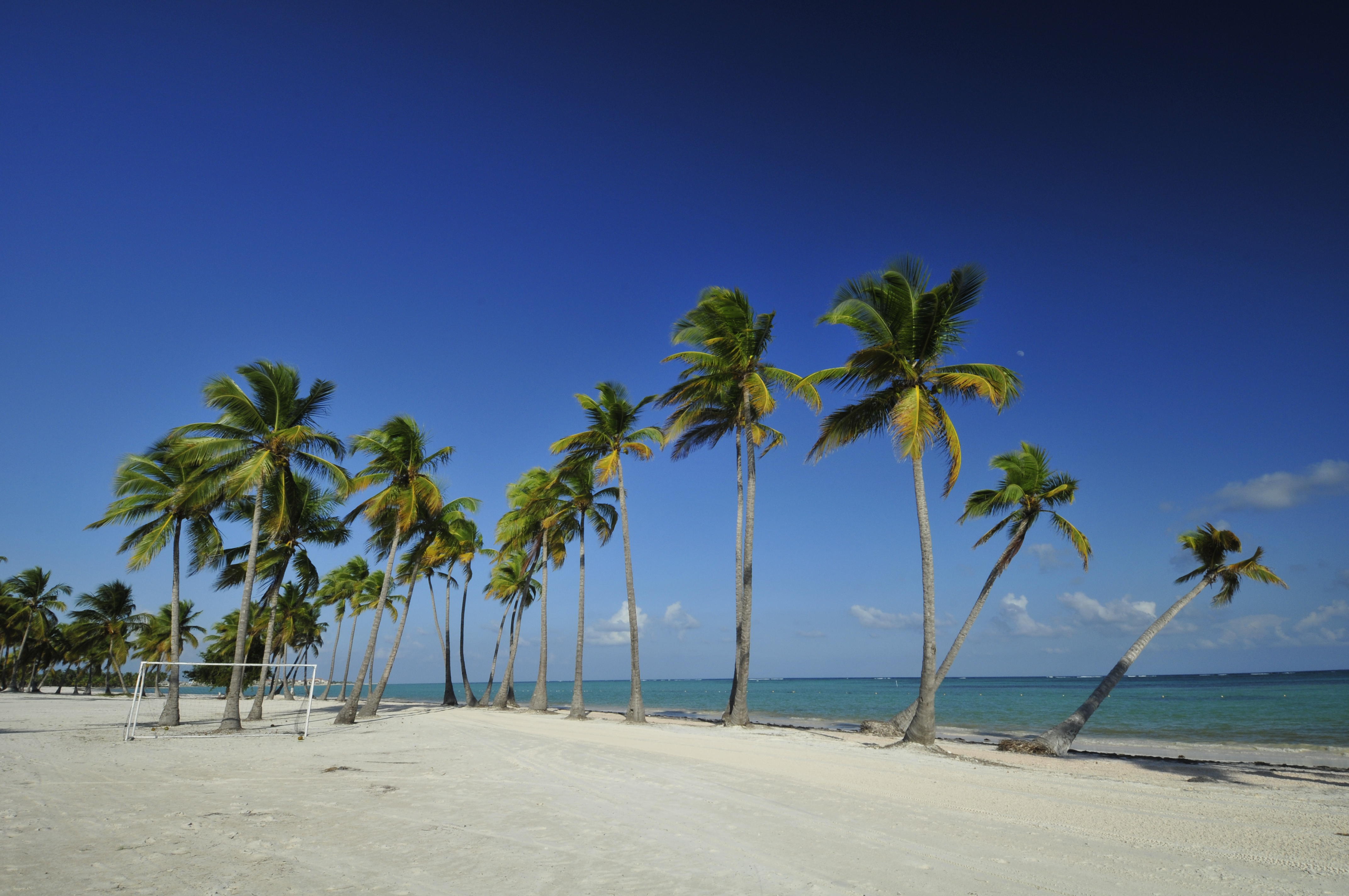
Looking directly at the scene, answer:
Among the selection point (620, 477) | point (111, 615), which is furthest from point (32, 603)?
point (620, 477)

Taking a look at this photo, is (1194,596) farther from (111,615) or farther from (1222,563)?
(111,615)

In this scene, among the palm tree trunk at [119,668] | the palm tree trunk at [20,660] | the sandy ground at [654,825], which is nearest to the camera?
the sandy ground at [654,825]

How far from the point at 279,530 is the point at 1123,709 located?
4580 cm

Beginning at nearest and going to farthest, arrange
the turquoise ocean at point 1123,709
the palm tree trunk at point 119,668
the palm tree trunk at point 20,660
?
the turquoise ocean at point 1123,709 → the palm tree trunk at point 20,660 → the palm tree trunk at point 119,668

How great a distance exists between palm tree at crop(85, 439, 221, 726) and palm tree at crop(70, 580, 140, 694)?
38.2 m

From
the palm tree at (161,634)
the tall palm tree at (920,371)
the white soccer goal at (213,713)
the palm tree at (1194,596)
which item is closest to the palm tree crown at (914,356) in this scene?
the tall palm tree at (920,371)

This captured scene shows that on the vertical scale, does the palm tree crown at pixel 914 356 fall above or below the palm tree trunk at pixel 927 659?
above

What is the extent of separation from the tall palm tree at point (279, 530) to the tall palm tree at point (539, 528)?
6987 mm

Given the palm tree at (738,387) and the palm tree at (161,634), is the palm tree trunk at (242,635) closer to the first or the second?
the palm tree at (738,387)

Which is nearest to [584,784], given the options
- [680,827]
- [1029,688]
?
[680,827]

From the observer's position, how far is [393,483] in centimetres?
2255

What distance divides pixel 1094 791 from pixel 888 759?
3.72 metres

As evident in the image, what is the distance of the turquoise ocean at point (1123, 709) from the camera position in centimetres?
2477

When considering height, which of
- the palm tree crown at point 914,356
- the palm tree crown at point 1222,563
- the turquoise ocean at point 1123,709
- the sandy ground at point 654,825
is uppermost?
the palm tree crown at point 914,356
